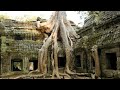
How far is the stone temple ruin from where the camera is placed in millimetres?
9914

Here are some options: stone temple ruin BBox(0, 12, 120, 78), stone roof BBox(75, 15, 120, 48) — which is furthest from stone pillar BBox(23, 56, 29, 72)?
stone roof BBox(75, 15, 120, 48)

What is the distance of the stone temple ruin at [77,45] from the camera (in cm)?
991

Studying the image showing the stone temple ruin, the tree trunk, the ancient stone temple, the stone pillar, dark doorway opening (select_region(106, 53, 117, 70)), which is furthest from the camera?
the stone pillar

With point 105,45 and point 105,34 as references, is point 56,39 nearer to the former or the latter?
point 105,34

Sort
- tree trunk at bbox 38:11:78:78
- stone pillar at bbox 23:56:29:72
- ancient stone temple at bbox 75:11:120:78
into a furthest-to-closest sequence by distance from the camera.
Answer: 1. stone pillar at bbox 23:56:29:72
2. tree trunk at bbox 38:11:78:78
3. ancient stone temple at bbox 75:11:120:78

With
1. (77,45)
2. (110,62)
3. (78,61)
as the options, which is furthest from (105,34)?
(78,61)

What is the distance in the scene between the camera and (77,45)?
12.9 m

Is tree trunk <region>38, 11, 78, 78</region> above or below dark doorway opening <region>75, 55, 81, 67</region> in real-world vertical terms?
above

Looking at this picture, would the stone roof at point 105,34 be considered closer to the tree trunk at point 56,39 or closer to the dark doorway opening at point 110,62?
the dark doorway opening at point 110,62

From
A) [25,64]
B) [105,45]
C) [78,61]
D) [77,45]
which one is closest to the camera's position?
[105,45]

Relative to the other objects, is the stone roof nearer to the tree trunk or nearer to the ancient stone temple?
the ancient stone temple

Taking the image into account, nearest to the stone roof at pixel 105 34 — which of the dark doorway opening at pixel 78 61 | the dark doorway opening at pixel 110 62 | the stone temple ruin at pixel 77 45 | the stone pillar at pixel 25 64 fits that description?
→ the stone temple ruin at pixel 77 45
